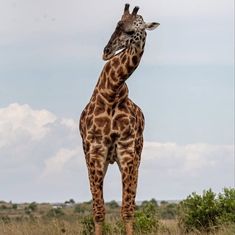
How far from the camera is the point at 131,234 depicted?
13.0 metres

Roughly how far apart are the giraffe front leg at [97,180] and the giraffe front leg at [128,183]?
0.33 meters

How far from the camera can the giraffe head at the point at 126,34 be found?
1273 centimetres

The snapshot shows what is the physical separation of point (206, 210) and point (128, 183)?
5.58 meters

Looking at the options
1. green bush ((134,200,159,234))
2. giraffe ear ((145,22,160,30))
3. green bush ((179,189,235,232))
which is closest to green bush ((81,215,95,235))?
green bush ((134,200,159,234))

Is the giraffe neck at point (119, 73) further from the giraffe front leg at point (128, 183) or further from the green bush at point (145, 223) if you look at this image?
the green bush at point (145, 223)

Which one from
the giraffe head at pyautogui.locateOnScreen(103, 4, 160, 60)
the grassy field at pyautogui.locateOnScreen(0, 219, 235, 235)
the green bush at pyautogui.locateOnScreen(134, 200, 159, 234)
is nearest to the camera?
the giraffe head at pyautogui.locateOnScreen(103, 4, 160, 60)

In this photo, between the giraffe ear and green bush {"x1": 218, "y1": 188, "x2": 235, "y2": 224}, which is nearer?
the giraffe ear

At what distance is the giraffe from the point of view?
12789 millimetres

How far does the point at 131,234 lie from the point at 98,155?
1.47m

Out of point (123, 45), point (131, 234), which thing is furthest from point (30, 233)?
point (123, 45)

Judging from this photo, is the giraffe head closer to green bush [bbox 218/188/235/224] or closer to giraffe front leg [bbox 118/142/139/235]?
giraffe front leg [bbox 118/142/139/235]

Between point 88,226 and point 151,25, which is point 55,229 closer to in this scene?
point 88,226

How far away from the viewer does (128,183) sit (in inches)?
512

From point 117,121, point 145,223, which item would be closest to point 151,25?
point 117,121
